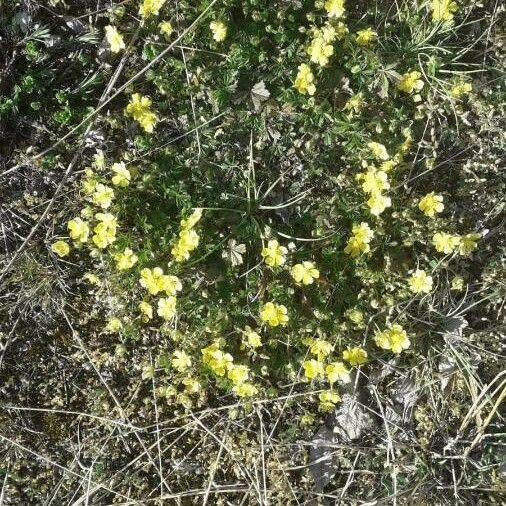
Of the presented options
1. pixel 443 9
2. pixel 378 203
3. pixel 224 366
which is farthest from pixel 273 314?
pixel 443 9

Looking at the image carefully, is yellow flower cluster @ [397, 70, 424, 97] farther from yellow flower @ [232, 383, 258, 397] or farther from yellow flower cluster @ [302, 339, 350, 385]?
yellow flower @ [232, 383, 258, 397]

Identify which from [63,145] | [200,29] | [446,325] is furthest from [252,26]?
[446,325]

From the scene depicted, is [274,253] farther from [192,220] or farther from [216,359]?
[216,359]

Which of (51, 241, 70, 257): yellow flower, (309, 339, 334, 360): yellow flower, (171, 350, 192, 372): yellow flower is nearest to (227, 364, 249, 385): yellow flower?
(171, 350, 192, 372): yellow flower

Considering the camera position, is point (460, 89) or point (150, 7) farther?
point (460, 89)

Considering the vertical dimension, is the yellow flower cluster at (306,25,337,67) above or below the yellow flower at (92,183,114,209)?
above

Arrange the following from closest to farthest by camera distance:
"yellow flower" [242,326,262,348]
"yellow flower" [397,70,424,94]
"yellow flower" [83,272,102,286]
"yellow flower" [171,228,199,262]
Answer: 1. "yellow flower" [171,228,199,262]
2. "yellow flower" [242,326,262,348]
3. "yellow flower" [397,70,424,94]
4. "yellow flower" [83,272,102,286]

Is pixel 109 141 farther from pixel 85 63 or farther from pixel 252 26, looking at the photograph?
pixel 252 26
